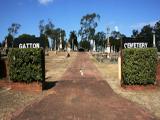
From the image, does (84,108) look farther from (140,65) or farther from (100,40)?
(100,40)

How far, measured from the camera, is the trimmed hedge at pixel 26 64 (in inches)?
755

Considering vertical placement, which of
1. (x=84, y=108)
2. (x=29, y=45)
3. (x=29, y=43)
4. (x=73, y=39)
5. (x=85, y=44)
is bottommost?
(x=84, y=108)

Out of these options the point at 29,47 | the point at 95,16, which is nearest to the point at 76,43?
the point at 95,16

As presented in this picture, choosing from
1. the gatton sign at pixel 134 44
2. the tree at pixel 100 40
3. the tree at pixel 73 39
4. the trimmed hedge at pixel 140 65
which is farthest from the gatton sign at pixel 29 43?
the tree at pixel 73 39

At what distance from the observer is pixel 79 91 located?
1888 centimetres

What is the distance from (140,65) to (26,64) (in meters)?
6.52

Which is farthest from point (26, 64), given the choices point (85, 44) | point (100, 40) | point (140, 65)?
point (85, 44)

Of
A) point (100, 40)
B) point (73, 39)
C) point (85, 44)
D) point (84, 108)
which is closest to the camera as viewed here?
point (84, 108)

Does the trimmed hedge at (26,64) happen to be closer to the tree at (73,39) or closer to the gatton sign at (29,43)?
the gatton sign at (29,43)

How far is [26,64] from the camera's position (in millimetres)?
19312

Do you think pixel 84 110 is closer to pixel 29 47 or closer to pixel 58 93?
pixel 58 93

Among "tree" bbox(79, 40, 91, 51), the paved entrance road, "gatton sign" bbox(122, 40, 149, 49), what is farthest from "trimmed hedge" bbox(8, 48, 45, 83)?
"tree" bbox(79, 40, 91, 51)

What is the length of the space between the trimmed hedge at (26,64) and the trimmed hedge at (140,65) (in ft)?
16.4

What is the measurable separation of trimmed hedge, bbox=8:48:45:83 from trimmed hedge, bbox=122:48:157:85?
5.01 m
